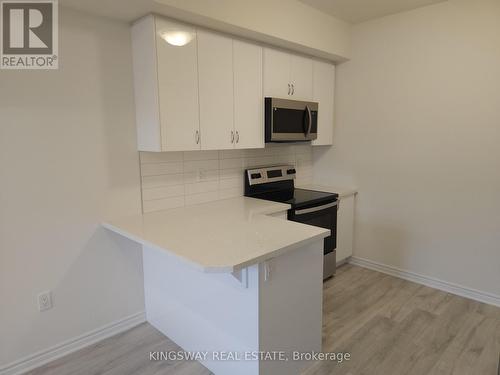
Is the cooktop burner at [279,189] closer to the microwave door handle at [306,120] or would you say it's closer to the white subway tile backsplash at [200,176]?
the white subway tile backsplash at [200,176]

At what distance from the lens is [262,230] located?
197 cm

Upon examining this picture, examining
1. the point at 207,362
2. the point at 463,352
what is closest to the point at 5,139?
the point at 207,362

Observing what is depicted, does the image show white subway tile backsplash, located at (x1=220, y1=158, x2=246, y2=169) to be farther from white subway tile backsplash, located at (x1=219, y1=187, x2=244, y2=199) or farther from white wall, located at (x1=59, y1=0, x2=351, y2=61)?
white wall, located at (x1=59, y1=0, x2=351, y2=61)

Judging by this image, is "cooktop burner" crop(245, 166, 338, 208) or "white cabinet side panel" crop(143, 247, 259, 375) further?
"cooktop burner" crop(245, 166, 338, 208)

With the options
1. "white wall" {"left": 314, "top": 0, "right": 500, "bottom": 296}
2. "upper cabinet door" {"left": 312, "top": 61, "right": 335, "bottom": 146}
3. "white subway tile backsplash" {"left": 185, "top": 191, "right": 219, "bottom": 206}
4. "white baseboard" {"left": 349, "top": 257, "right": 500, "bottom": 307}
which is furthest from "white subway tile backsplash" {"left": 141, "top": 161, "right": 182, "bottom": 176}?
"white baseboard" {"left": 349, "top": 257, "right": 500, "bottom": 307}

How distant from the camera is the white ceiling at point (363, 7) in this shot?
9.07 ft

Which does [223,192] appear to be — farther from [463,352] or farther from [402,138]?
[463,352]

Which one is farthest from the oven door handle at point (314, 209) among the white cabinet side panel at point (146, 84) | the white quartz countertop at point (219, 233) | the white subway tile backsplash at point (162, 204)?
the white cabinet side panel at point (146, 84)

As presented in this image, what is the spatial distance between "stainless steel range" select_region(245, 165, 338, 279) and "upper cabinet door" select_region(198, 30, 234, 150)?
0.66 metres

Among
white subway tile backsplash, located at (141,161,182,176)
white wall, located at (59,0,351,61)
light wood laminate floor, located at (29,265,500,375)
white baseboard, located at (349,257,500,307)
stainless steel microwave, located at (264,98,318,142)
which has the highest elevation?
white wall, located at (59,0,351,61)

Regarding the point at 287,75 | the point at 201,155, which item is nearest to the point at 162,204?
the point at 201,155

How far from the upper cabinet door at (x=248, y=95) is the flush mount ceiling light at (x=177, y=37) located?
402 mm

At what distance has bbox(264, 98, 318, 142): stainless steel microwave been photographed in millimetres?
2773

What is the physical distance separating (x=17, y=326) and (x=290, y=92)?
2.61 m
